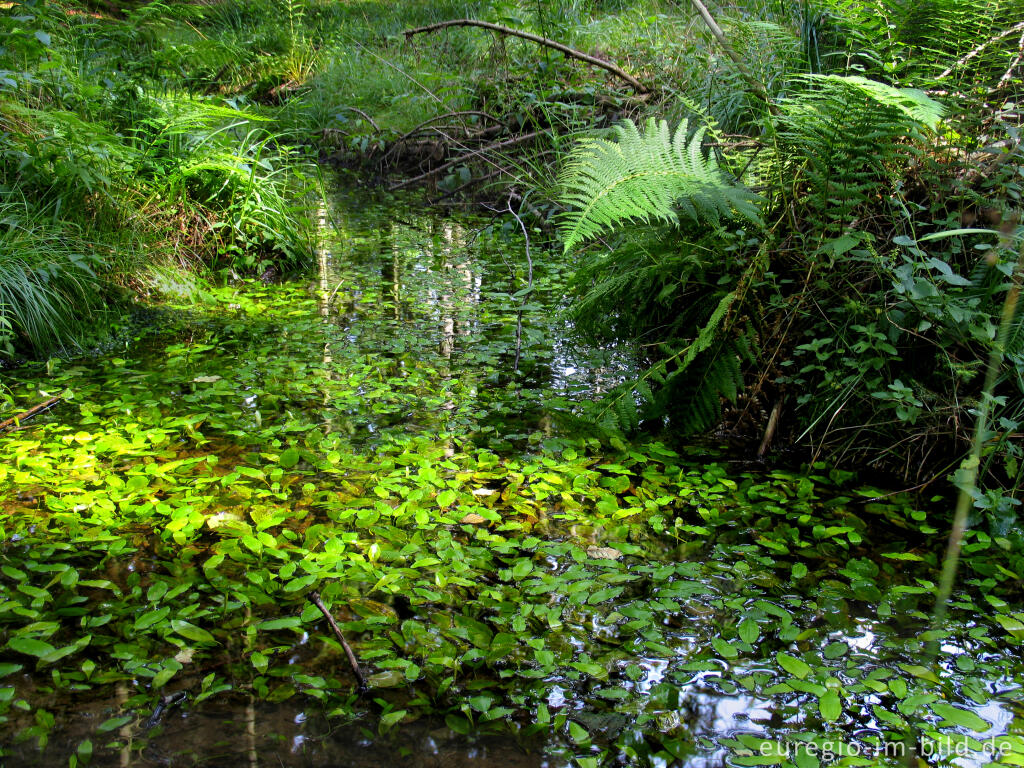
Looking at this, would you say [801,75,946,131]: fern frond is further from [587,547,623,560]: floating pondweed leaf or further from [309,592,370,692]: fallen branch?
[309,592,370,692]: fallen branch

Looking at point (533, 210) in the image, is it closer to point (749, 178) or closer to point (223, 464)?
point (749, 178)

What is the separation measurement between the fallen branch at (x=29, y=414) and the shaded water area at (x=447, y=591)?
7 centimetres

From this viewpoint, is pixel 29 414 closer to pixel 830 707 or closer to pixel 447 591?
pixel 447 591

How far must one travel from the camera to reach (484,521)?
206cm

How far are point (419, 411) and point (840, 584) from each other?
1536mm

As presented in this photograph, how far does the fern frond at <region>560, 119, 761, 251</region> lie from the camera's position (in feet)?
7.14

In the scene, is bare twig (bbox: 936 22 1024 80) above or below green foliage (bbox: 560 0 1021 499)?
above

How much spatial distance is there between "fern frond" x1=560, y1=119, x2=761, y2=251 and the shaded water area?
0.76 m

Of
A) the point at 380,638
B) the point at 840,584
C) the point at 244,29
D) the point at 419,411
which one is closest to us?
the point at 380,638

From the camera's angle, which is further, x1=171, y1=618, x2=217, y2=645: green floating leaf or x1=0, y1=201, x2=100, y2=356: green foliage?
x1=0, y1=201, x2=100, y2=356: green foliage

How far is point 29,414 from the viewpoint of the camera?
2498 millimetres

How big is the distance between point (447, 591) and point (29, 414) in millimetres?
1758

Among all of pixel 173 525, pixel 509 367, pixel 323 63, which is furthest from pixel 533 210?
pixel 323 63

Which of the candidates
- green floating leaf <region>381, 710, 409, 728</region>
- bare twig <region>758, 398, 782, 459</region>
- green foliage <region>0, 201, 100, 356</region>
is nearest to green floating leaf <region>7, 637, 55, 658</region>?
green floating leaf <region>381, 710, 409, 728</region>
